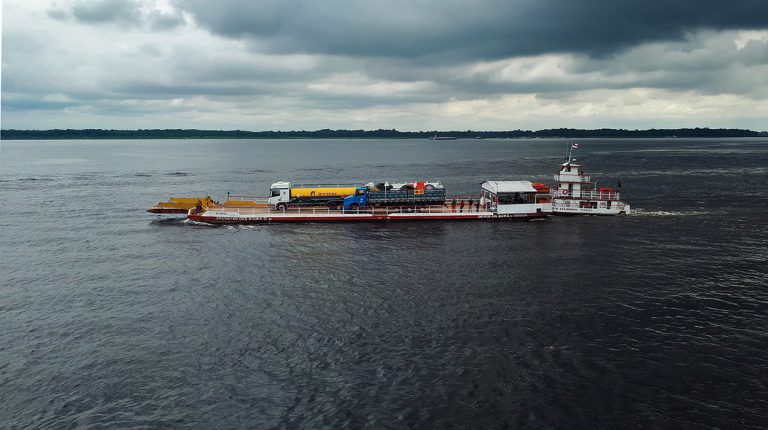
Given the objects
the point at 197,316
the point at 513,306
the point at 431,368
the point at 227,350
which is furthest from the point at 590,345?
the point at 197,316

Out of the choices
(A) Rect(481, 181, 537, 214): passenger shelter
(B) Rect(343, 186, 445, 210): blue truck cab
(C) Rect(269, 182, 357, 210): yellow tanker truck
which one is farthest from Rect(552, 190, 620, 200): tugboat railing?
(C) Rect(269, 182, 357, 210): yellow tanker truck

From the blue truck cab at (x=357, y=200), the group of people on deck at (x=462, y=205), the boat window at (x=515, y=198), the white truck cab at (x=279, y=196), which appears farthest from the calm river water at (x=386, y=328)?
the white truck cab at (x=279, y=196)

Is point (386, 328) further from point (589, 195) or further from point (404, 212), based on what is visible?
point (589, 195)

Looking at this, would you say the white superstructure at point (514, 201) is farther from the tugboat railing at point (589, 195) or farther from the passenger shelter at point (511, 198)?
the tugboat railing at point (589, 195)

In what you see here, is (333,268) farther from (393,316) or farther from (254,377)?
(254,377)

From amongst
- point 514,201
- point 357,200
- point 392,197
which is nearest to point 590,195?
point 514,201

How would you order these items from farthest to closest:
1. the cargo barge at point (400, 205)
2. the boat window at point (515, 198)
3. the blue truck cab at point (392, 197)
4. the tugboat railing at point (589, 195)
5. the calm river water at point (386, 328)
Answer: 1. the tugboat railing at point (589, 195)
2. the boat window at point (515, 198)
3. the blue truck cab at point (392, 197)
4. the cargo barge at point (400, 205)
5. the calm river water at point (386, 328)
